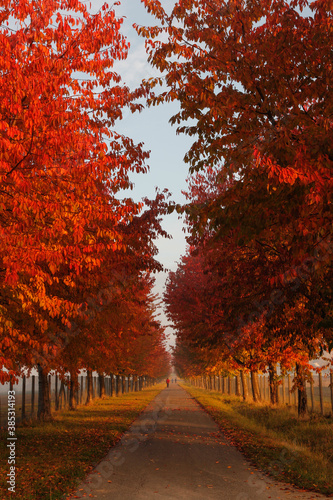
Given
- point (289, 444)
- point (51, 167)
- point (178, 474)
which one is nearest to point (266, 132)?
point (51, 167)

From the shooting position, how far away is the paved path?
7527 millimetres

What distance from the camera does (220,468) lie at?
9.57 meters

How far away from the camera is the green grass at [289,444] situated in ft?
29.0

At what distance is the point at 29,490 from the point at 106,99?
7872 millimetres

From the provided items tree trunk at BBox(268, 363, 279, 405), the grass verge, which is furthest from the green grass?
the grass verge

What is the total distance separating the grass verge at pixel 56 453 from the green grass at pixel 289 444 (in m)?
3.83

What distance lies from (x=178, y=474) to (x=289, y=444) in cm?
480

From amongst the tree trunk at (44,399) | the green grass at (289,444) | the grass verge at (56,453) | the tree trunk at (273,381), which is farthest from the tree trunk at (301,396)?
the tree trunk at (44,399)

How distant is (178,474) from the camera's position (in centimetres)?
906

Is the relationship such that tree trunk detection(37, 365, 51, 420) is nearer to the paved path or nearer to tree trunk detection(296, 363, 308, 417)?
the paved path

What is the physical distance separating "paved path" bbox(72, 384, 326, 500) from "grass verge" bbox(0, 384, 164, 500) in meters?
0.36

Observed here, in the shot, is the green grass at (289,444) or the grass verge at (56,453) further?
the green grass at (289,444)

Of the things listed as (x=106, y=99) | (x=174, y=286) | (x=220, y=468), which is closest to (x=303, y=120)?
(x=106, y=99)

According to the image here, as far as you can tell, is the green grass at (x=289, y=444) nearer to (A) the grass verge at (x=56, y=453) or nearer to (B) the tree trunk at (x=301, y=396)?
(B) the tree trunk at (x=301, y=396)
